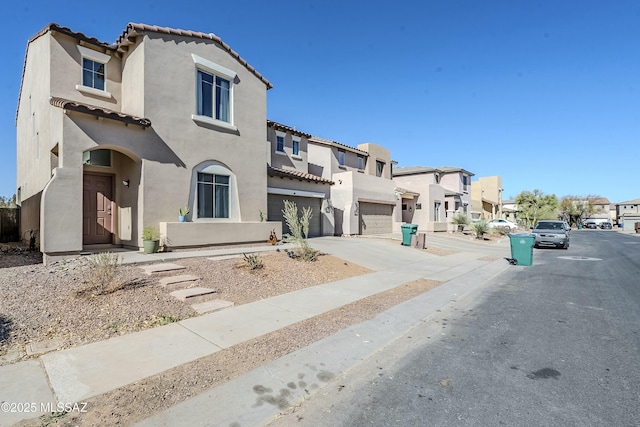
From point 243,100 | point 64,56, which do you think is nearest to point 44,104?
point 64,56

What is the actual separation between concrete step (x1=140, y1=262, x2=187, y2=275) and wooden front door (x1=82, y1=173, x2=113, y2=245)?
4400mm

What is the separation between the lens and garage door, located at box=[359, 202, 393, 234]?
23.7 metres

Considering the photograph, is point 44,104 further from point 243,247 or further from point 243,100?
point 243,247

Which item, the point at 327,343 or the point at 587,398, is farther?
the point at 327,343

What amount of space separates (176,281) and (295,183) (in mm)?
11845

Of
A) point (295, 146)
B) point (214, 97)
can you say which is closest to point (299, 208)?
point (295, 146)

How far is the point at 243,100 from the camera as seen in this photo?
567 inches

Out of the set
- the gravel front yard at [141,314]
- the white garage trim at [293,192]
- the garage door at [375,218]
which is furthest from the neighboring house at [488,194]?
the gravel front yard at [141,314]

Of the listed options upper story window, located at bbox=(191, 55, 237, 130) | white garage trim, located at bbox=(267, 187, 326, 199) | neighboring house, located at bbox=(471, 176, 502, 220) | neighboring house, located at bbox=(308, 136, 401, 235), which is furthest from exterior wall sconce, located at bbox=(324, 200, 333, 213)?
neighboring house, located at bbox=(471, 176, 502, 220)

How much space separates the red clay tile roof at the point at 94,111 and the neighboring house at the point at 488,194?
55.4m

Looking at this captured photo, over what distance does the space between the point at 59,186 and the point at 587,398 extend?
1198 centimetres

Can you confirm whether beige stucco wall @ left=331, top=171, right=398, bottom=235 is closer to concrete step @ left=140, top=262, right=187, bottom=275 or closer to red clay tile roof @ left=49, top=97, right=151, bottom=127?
red clay tile roof @ left=49, top=97, right=151, bottom=127

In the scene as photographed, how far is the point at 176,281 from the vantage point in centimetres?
777

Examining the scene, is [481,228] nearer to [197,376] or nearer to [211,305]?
[211,305]
